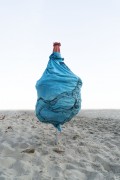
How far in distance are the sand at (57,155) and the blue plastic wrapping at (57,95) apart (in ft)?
2.22

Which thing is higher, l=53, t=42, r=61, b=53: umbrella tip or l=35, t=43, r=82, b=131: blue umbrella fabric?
l=53, t=42, r=61, b=53: umbrella tip

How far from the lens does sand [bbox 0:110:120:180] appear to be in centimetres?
568

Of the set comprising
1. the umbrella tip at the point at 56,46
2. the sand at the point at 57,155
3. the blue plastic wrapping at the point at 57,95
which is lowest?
the sand at the point at 57,155

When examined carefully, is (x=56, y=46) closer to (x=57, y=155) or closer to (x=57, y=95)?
(x=57, y=95)

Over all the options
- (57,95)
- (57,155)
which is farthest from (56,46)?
(57,155)

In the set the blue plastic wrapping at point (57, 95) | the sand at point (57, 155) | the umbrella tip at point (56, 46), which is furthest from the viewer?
the umbrella tip at point (56, 46)

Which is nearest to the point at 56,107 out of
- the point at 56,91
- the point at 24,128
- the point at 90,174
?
the point at 56,91

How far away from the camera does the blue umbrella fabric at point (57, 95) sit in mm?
6281

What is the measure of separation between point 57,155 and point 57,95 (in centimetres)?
113

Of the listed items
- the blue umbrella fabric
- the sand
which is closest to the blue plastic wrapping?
the blue umbrella fabric

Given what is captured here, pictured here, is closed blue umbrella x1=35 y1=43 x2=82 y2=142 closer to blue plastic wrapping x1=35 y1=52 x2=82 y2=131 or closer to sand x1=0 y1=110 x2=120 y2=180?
blue plastic wrapping x1=35 y1=52 x2=82 y2=131

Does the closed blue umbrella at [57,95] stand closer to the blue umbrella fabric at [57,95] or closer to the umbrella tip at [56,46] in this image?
the blue umbrella fabric at [57,95]

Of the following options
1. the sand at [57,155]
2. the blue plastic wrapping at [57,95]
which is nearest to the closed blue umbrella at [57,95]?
the blue plastic wrapping at [57,95]

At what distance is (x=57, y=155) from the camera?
6.53 metres
